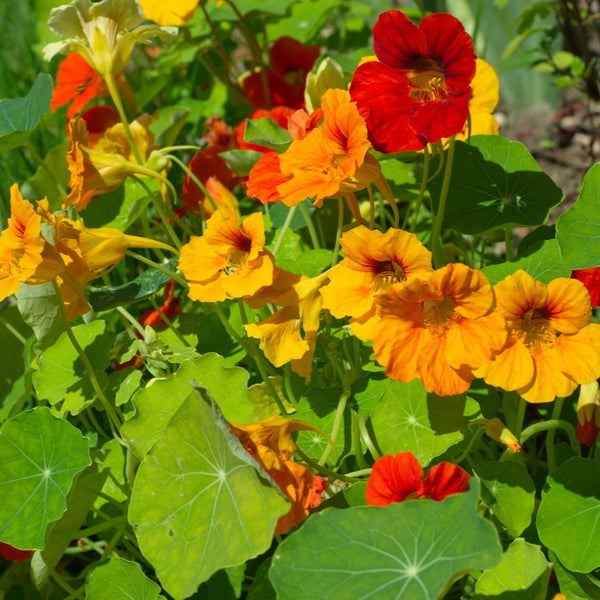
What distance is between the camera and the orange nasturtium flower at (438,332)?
981 mm

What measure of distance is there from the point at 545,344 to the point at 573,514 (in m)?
0.25

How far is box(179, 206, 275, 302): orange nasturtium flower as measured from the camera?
3.68ft

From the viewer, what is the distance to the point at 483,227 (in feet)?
4.22

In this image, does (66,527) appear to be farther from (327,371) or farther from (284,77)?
(284,77)

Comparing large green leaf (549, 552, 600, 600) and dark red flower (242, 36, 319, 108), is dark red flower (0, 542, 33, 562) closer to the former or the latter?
large green leaf (549, 552, 600, 600)

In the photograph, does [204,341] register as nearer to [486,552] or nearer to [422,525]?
[422,525]

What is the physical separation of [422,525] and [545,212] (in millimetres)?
585

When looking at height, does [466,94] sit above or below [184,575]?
above

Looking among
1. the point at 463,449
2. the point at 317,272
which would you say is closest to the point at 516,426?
the point at 463,449

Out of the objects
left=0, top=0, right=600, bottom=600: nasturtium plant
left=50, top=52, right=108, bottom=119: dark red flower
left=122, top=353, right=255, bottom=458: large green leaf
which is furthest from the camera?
left=50, top=52, right=108, bottom=119: dark red flower

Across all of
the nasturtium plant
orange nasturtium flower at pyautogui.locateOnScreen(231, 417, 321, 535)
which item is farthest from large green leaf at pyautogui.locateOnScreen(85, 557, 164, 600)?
orange nasturtium flower at pyautogui.locateOnScreen(231, 417, 321, 535)

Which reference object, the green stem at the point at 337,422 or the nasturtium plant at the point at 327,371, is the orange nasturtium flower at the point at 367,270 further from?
the green stem at the point at 337,422

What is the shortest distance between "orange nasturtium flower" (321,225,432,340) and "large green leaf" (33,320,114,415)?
51 cm

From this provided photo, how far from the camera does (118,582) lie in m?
1.16
